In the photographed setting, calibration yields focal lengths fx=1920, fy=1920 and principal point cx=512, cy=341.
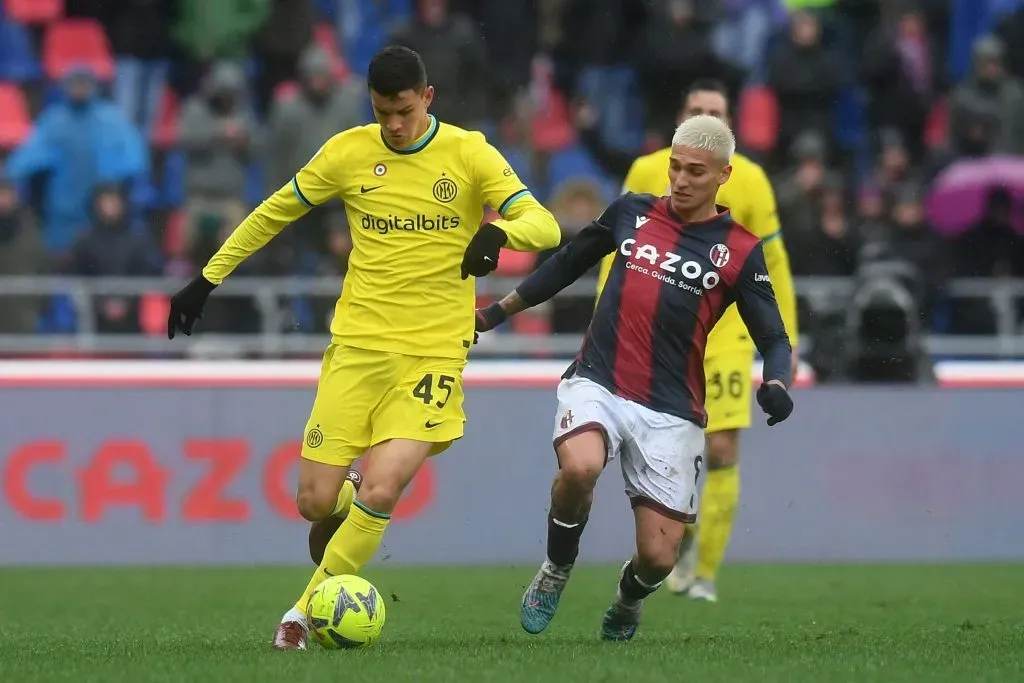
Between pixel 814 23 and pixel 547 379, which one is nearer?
pixel 547 379

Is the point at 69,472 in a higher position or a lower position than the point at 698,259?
lower

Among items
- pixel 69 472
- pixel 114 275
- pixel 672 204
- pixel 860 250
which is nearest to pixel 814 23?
pixel 860 250

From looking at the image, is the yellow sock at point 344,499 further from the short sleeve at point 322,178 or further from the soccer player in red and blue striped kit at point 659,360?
the short sleeve at point 322,178

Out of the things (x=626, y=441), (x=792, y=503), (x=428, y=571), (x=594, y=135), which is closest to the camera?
(x=626, y=441)

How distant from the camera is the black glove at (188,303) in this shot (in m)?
7.65

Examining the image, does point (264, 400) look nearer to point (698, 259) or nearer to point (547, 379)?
point (547, 379)

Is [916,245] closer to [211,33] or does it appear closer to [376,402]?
[211,33]

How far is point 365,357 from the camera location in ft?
25.1

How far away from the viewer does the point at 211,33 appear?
1678cm

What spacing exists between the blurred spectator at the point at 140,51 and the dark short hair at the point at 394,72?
31.0 ft

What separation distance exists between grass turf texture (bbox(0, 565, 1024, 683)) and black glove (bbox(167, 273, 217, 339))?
4.19 ft

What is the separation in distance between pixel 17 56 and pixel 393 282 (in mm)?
10034

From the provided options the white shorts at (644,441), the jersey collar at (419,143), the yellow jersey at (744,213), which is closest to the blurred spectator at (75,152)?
the yellow jersey at (744,213)

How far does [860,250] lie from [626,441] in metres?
7.34
